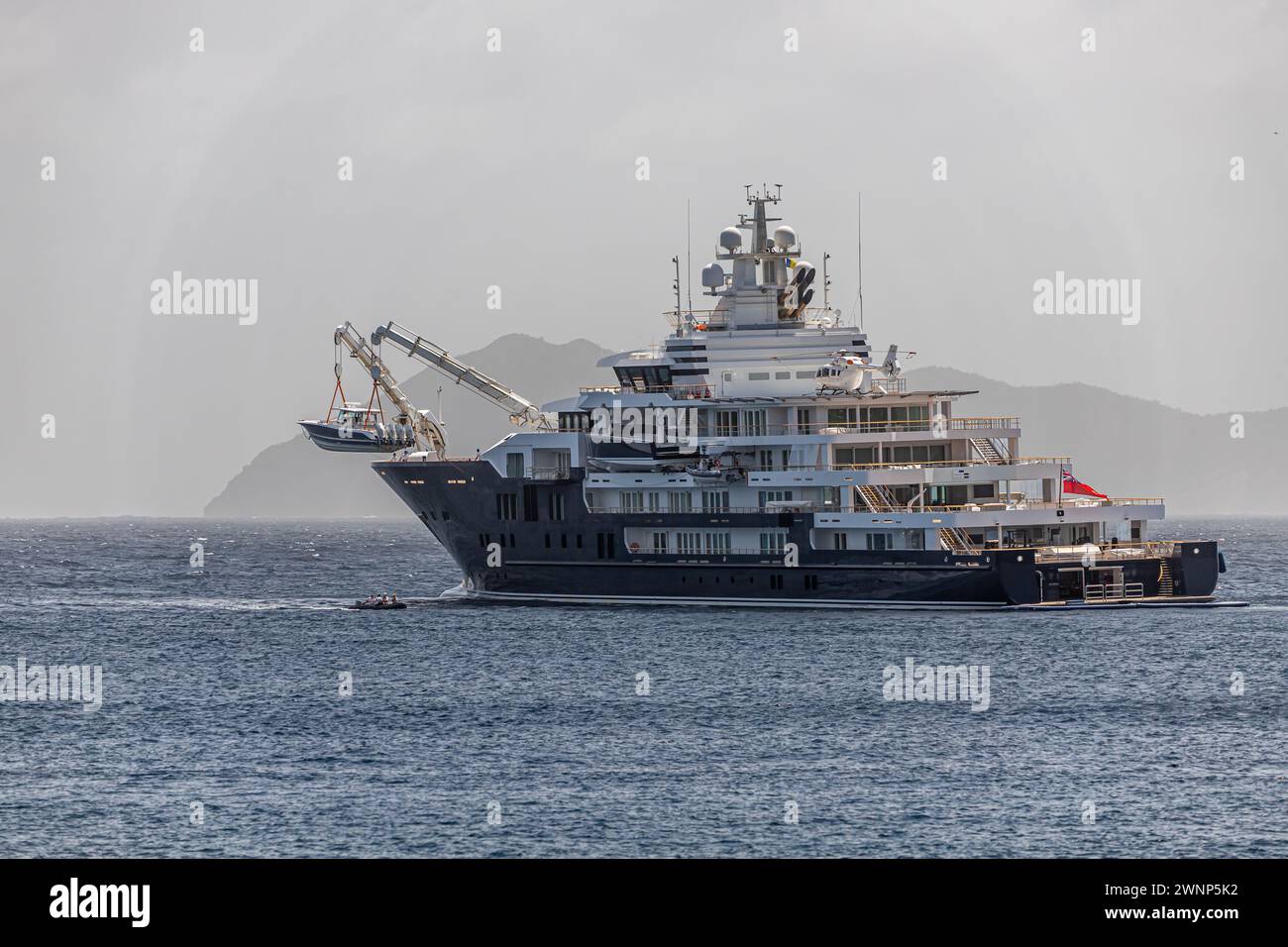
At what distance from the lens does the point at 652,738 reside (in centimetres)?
4159

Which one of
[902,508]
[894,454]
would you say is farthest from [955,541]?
[894,454]

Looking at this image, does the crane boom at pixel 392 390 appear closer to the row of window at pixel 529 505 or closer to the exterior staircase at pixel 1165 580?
the row of window at pixel 529 505

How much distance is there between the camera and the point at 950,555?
6391 centimetres

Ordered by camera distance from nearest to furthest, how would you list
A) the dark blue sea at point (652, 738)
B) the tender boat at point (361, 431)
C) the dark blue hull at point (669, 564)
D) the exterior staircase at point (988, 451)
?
1. the dark blue sea at point (652, 738)
2. the dark blue hull at point (669, 564)
3. the exterior staircase at point (988, 451)
4. the tender boat at point (361, 431)

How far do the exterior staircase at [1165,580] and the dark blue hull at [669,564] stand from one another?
158 mm

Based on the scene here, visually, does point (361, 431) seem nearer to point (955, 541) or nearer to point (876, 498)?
point (876, 498)

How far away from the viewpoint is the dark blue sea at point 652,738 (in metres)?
32.7

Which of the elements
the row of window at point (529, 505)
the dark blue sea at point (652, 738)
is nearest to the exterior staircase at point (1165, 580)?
the dark blue sea at point (652, 738)

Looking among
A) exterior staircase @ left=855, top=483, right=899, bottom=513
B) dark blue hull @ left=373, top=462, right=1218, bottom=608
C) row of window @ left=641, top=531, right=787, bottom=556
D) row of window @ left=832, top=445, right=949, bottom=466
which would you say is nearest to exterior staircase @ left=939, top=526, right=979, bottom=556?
dark blue hull @ left=373, top=462, right=1218, bottom=608

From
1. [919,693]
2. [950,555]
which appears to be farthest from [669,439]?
[919,693]

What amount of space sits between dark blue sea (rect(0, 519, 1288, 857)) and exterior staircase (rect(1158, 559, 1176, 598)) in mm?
1409

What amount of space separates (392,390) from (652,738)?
38.3m
